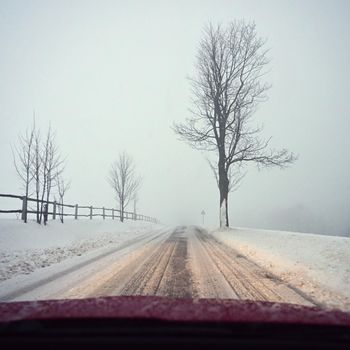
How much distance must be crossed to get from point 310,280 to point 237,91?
59.5ft

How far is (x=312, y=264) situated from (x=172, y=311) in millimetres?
6179

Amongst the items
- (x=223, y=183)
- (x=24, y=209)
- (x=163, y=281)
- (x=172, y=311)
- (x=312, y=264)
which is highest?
(x=223, y=183)

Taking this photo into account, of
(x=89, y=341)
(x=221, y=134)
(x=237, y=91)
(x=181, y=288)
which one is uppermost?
(x=237, y=91)

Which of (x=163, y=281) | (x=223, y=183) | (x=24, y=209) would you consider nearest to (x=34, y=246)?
(x=24, y=209)

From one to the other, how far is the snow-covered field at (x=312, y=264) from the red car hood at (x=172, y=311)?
2839 millimetres

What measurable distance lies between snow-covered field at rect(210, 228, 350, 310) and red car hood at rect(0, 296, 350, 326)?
2.84 metres

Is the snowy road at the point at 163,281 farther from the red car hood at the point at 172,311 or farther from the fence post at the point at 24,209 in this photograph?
the fence post at the point at 24,209

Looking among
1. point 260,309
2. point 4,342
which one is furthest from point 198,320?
point 4,342

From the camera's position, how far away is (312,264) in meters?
7.86

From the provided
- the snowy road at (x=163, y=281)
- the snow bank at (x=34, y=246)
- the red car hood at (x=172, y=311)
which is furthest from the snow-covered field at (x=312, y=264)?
the snow bank at (x=34, y=246)

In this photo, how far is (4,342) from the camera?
2154mm

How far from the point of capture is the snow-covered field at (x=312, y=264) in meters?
5.80

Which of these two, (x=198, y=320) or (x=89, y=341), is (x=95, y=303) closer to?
(x=89, y=341)

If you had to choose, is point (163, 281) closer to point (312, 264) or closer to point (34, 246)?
point (312, 264)
